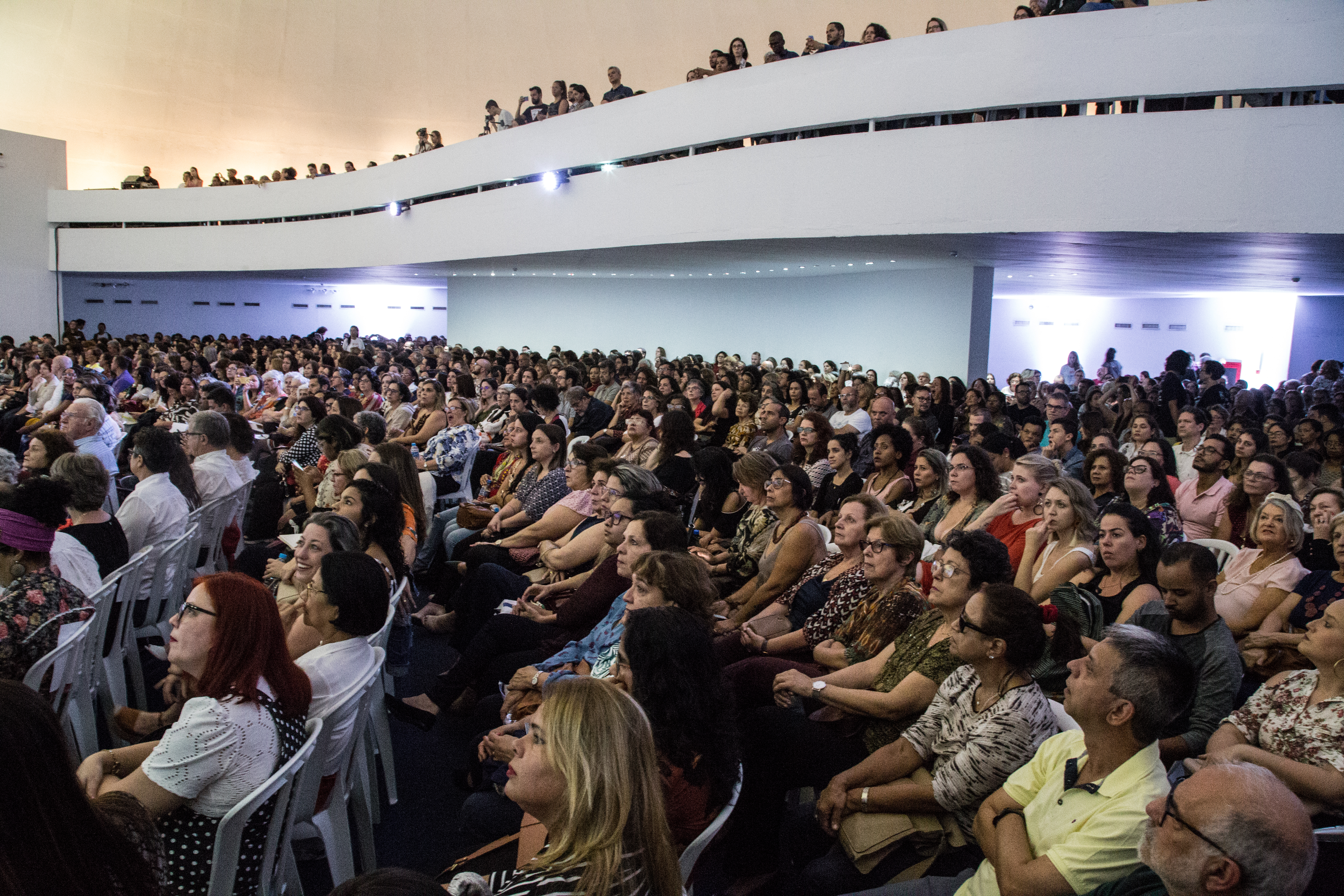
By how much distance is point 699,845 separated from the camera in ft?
6.05

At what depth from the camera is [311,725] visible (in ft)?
7.04

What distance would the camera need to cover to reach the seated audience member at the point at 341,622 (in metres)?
2.50

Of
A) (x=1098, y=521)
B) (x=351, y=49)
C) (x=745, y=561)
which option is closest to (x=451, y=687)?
(x=745, y=561)

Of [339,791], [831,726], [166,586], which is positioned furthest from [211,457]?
[831,726]

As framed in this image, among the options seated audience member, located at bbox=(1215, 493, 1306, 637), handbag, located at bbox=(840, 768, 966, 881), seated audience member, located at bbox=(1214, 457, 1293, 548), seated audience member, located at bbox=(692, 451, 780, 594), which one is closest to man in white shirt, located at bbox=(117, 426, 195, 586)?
seated audience member, located at bbox=(692, 451, 780, 594)

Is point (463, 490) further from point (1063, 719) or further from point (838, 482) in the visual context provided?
point (1063, 719)

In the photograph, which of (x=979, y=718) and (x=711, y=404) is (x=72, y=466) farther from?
(x=711, y=404)

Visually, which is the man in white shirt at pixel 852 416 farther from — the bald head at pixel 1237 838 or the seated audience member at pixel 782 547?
the bald head at pixel 1237 838

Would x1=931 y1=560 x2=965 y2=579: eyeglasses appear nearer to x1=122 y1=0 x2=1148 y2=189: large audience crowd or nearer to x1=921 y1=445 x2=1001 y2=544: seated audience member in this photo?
x1=921 y1=445 x2=1001 y2=544: seated audience member

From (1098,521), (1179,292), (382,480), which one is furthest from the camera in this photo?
(1179,292)

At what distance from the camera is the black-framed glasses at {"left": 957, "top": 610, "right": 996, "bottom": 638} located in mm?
2227

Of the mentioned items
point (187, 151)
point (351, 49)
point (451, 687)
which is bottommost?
point (451, 687)

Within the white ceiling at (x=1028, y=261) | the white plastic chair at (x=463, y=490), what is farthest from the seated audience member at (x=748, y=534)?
the white ceiling at (x=1028, y=261)

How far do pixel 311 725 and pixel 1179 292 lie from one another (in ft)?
62.1
